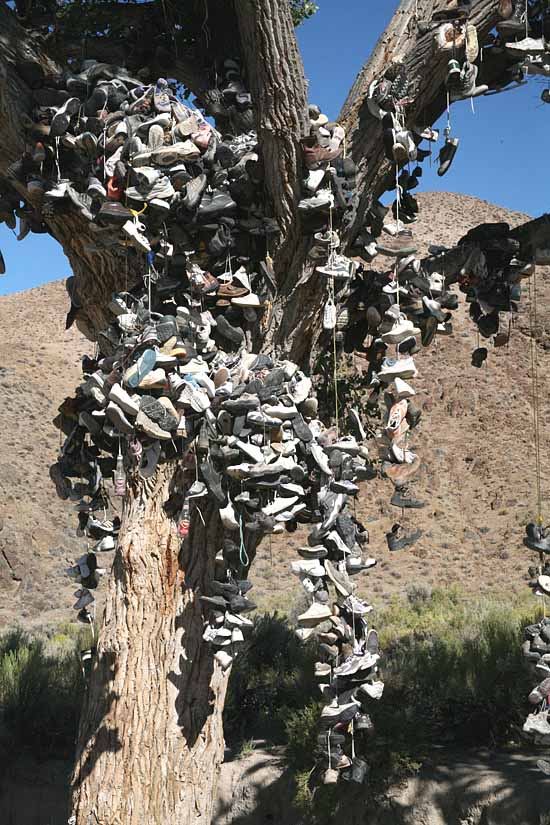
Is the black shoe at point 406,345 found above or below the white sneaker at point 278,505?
above

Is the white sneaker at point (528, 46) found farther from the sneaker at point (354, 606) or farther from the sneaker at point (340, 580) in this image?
the sneaker at point (354, 606)

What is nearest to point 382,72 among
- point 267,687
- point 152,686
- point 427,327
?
point 427,327

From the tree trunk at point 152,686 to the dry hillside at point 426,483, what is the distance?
36.8 feet

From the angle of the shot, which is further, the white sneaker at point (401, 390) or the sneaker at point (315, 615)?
the white sneaker at point (401, 390)

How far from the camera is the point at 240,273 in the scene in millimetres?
4102

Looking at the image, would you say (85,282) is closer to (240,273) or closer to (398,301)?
(240,273)

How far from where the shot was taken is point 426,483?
2502 centimetres

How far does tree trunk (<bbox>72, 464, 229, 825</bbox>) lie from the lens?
3.86 m

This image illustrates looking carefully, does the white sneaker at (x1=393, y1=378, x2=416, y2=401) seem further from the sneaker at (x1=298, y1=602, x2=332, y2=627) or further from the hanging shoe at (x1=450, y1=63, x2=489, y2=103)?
the hanging shoe at (x1=450, y1=63, x2=489, y2=103)

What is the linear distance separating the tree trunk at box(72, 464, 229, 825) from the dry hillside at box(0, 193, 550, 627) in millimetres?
11203

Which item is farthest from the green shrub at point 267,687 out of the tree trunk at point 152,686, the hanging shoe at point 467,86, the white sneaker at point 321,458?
the hanging shoe at point 467,86

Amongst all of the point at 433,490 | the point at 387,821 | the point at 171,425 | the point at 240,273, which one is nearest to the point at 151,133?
the point at 240,273

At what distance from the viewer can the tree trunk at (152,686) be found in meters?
3.86

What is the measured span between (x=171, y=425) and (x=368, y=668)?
1344mm
